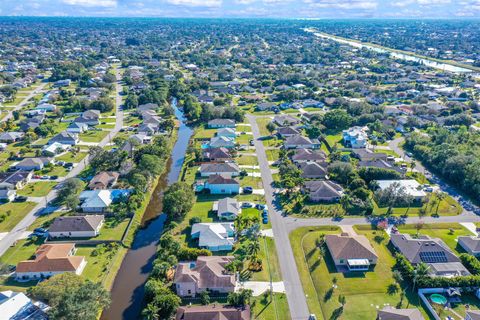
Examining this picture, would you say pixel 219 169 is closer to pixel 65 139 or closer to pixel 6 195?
pixel 6 195

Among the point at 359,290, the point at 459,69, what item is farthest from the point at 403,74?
the point at 359,290

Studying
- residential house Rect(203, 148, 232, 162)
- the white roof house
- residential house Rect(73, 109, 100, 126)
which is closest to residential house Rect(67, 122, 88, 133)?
residential house Rect(73, 109, 100, 126)

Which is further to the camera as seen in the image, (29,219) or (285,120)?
(285,120)

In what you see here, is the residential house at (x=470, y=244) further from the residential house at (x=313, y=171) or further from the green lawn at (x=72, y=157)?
the green lawn at (x=72, y=157)

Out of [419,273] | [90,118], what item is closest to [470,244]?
[419,273]

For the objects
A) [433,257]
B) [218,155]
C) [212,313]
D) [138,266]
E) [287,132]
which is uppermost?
[212,313]

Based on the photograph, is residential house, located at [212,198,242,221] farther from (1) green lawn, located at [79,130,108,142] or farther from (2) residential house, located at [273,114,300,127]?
(1) green lawn, located at [79,130,108,142]

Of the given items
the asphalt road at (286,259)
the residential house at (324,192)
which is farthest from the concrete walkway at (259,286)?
the residential house at (324,192)
